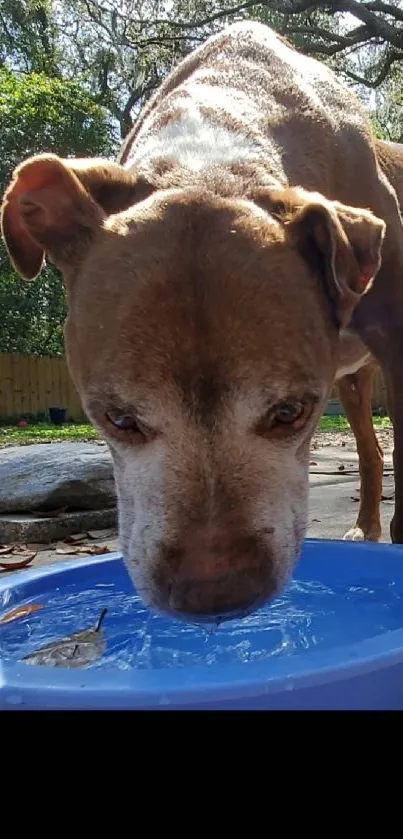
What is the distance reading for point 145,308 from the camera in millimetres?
2340

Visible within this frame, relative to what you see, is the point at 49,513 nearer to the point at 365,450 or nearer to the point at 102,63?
the point at 365,450

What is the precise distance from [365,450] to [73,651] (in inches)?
114

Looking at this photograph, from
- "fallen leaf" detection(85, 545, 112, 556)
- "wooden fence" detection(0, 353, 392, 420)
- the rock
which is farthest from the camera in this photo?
"wooden fence" detection(0, 353, 392, 420)

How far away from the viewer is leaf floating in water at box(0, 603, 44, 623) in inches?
119

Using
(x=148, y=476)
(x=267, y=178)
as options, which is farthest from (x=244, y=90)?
(x=148, y=476)

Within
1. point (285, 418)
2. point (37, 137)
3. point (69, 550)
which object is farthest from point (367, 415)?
point (37, 137)

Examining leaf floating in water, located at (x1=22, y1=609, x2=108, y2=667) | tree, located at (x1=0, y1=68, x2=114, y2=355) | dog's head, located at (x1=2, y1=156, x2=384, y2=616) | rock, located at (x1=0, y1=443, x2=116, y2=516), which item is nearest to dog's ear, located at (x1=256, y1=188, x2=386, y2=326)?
dog's head, located at (x1=2, y1=156, x2=384, y2=616)

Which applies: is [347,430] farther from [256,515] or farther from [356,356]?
[256,515]

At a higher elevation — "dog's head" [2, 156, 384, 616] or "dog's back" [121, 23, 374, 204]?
"dog's back" [121, 23, 374, 204]

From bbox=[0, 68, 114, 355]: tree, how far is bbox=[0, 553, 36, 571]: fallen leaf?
57.7 feet

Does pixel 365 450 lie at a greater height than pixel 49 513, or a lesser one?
greater

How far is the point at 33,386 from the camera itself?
2389cm

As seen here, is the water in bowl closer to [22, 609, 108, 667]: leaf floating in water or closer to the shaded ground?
[22, 609, 108, 667]: leaf floating in water
